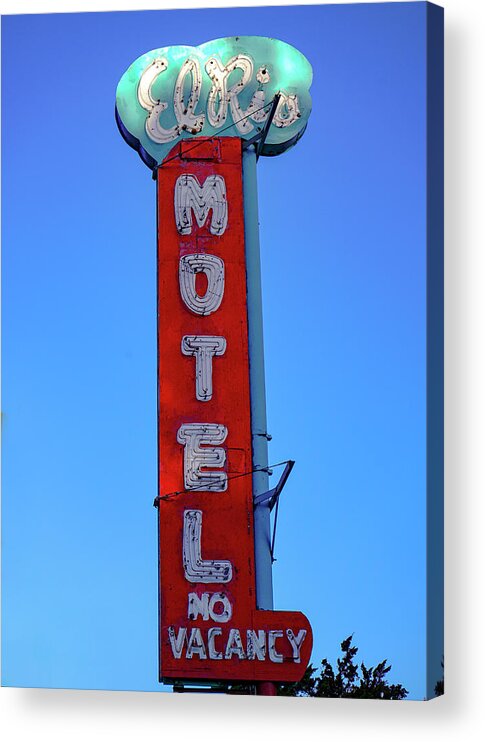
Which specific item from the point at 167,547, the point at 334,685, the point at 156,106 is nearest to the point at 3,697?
the point at 167,547

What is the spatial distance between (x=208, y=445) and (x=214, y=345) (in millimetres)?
507

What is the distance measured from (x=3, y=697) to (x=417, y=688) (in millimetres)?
2143

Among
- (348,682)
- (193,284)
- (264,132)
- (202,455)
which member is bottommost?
(348,682)

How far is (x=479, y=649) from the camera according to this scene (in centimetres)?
848

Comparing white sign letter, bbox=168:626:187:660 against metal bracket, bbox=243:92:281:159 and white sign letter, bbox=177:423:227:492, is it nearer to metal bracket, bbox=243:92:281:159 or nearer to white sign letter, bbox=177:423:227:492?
white sign letter, bbox=177:423:227:492

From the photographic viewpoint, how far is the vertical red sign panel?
8.80m

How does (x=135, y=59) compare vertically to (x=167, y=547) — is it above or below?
above

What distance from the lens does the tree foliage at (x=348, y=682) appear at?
8547mm

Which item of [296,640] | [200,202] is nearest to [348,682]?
[296,640]

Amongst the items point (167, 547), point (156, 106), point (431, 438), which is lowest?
point (167, 547)

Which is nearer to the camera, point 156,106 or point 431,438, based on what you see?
point 431,438

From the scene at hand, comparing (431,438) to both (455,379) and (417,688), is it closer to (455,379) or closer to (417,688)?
(455,379)

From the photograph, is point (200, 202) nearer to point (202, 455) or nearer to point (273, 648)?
point (202, 455)

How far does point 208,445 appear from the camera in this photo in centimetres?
893
